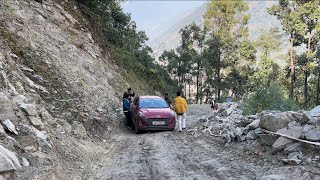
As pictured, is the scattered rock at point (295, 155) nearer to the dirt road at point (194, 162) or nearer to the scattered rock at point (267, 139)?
the dirt road at point (194, 162)

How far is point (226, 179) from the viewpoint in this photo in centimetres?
746

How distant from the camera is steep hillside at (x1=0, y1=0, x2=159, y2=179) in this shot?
8.00 meters

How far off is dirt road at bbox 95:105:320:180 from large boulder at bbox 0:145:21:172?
1.84m

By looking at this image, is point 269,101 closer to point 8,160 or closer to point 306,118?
point 306,118

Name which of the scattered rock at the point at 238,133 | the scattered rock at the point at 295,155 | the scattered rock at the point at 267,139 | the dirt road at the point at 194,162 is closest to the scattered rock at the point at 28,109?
the dirt road at the point at 194,162

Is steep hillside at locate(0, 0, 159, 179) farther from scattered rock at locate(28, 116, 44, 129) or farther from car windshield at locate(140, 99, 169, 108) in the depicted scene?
car windshield at locate(140, 99, 169, 108)

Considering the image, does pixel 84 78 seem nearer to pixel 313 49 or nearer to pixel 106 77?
pixel 106 77

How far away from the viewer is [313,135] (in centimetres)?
830

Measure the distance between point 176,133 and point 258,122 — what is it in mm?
4529

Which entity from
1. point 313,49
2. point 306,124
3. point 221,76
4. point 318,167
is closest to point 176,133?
point 306,124

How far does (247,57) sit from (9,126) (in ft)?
142

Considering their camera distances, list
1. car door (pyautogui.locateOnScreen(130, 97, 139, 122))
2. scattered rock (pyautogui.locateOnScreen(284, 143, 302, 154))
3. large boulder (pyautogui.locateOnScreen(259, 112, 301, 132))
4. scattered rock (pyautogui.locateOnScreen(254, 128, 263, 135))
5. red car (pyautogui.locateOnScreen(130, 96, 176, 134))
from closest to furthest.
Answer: scattered rock (pyautogui.locateOnScreen(284, 143, 302, 154))
large boulder (pyautogui.locateOnScreen(259, 112, 301, 132))
scattered rock (pyautogui.locateOnScreen(254, 128, 263, 135))
red car (pyautogui.locateOnScreen(130, 96, 176, 134))
car door (pyautogui.locateOnScreen(130, 97, 139, 122))

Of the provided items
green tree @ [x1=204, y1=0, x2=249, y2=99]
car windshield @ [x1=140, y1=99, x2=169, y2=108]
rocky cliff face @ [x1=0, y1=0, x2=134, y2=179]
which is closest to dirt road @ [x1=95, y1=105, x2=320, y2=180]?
rocky cliff face @ [x1=0, y1=0, x2=134, y2=179]

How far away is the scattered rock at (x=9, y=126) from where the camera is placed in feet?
26.0
